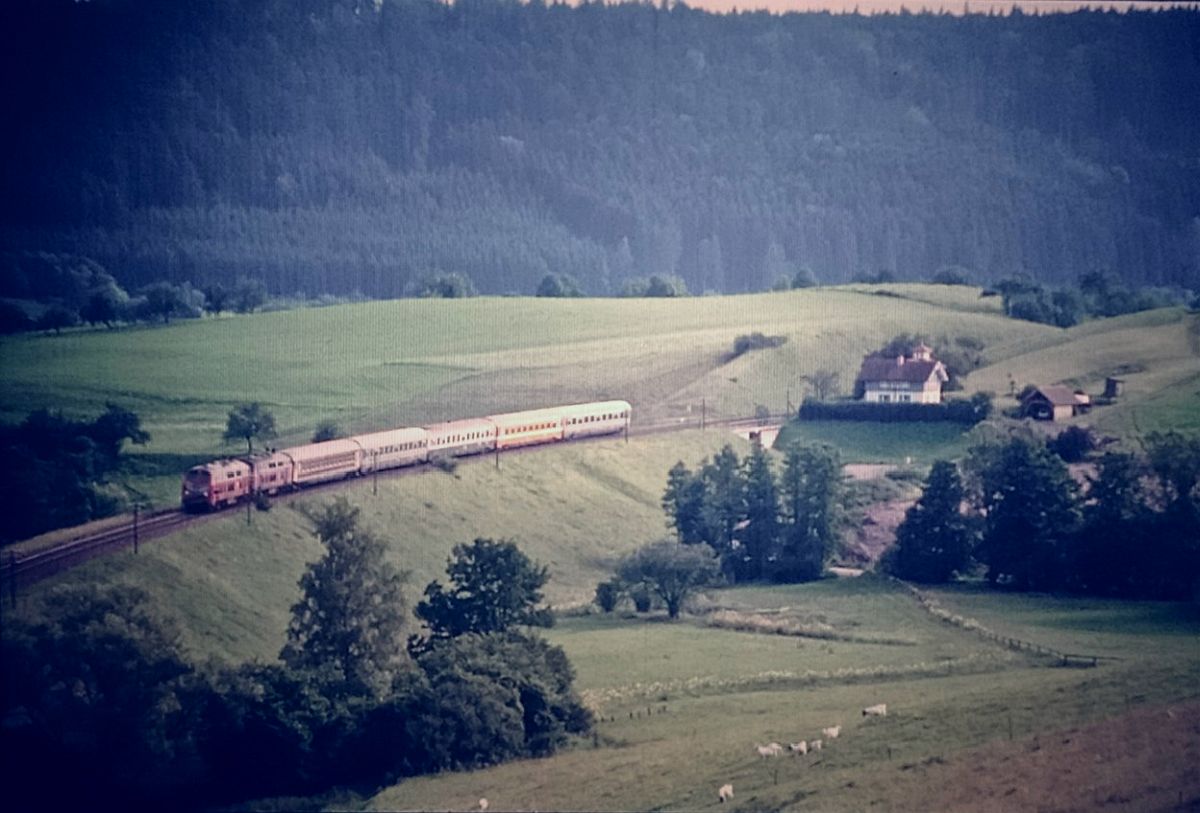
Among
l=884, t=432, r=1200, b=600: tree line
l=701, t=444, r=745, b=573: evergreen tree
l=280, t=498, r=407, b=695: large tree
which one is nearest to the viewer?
l=280, t=498, r=407, b=695: large tree

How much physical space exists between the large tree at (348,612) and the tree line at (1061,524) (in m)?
16.5

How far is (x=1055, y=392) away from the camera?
59.3 metres

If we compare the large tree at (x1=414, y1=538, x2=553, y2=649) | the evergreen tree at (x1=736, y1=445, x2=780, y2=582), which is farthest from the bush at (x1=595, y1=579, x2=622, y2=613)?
the evergreen tree at (x1=736, y1=445, x2=780, y2=582)

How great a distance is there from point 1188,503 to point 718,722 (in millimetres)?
17541

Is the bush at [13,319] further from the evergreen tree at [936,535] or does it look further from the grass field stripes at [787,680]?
the evergreen tree at [936,535]

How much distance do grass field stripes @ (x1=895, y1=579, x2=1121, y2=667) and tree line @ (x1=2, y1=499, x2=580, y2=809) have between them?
10.5m

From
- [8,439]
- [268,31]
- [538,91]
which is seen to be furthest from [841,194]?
[8,439]

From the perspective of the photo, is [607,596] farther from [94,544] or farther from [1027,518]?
[94,544]

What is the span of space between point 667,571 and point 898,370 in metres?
22.1

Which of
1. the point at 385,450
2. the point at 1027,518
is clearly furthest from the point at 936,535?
the point at 385,450

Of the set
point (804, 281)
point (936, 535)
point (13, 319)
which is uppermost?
point (804, 281)

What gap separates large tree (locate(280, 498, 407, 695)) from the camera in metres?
34.3

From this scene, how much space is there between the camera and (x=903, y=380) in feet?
204

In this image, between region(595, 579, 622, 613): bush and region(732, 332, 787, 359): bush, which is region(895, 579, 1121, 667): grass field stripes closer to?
region(595, 579, 622, 613): bush
